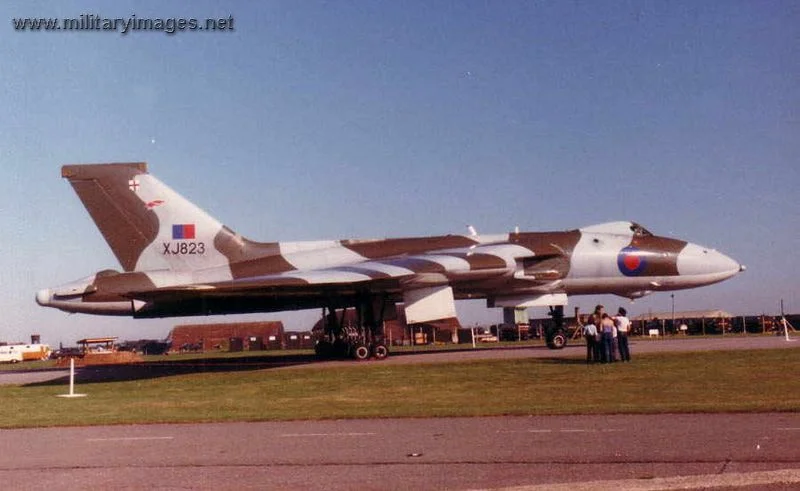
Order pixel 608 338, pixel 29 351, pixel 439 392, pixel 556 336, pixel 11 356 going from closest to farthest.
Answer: pixel 439 392, pixel 608 338, pixel 556 336, pixel 11 356, pixel 29 351

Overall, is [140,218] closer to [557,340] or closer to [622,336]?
[557,340]

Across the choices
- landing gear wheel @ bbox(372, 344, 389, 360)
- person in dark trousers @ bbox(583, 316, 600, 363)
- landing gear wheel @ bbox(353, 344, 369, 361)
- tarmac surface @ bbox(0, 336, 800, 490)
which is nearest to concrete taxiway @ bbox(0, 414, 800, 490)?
tarmac surface @ bbox(0, 336, 800, 490)

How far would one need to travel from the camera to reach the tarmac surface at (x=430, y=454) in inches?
248

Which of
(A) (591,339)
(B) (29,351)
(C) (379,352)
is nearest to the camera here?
(A) (591,339)

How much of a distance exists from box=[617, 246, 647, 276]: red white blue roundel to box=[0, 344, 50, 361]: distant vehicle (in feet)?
156

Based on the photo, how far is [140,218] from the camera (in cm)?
2406

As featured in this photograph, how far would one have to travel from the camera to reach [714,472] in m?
6.21

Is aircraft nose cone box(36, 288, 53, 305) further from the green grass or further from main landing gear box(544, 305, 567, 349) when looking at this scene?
main landing gear box(544, 305, 567, 349)

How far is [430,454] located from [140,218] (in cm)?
1857

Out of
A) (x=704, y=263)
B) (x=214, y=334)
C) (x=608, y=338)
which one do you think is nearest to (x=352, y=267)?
(x=608, y=338)

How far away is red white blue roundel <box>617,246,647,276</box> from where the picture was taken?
2566 centimetres

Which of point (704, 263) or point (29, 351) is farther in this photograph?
point (29, 351)

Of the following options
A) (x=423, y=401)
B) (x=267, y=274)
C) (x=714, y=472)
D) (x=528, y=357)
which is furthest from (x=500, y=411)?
(x=267, y=274)

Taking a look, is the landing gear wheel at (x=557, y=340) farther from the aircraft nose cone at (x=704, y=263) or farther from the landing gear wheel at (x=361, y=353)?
the landing gear wheel at (x=361, y=353)
